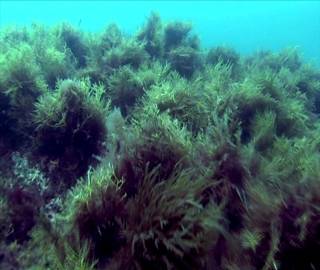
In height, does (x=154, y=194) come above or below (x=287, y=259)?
above

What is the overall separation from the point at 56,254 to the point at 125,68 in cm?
401

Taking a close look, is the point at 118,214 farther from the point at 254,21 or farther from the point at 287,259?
the point at 254,21

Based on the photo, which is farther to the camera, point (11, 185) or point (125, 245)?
point (11, 185)

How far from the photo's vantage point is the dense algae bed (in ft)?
10.3

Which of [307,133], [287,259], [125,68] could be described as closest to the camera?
[287,259]

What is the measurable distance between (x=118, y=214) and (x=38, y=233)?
830mm

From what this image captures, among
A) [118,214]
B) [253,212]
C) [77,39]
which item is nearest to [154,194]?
[118,214]

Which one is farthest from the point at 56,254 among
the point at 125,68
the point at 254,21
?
the point at 254,21

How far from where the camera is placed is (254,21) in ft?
140

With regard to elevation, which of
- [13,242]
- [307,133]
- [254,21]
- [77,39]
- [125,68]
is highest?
[254,21]

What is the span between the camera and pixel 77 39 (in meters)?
9.01

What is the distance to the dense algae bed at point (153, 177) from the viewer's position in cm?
313

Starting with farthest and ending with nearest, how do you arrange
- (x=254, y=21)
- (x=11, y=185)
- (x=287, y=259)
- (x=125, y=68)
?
(x=254, y=21), (x=125, y=68), (x=11, y=185), (x=287, y=259)

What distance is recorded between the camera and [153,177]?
3473mm
